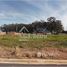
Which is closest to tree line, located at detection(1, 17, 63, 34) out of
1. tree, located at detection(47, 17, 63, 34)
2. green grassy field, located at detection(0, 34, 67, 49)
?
tree, located at detection(47, 17, 63, 34)

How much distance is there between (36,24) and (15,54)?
59283 mm

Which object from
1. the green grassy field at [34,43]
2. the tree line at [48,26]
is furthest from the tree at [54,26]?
the green grassy field at [34,43]

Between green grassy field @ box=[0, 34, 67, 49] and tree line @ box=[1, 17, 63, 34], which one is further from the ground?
tree line @ box=[1, 17, 63, 34]

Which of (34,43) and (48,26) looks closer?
(34,43)

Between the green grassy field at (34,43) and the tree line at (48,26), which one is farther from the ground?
the tree line at (48,26)

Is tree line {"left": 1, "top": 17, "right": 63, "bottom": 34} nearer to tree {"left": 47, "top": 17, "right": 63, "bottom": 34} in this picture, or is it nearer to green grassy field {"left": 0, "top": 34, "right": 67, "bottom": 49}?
tree {"left": 47, "top": 17, "right": 63, "bottom": 34}

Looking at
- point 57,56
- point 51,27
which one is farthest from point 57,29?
point 57,56

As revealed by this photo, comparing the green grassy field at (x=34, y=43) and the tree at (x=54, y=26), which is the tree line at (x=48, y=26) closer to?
the tree at (x=54, y=26)

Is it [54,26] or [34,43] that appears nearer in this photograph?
[34,43]

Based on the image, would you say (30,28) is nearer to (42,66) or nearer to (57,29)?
(57,29)

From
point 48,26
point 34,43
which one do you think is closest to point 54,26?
point 48,26

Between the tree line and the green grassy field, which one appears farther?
the tree line

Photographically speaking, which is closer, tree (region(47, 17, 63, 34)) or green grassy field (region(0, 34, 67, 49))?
green grassy field (region(0, 34, 67, 49))

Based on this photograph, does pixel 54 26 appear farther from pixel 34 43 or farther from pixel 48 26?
pixel 34 43
